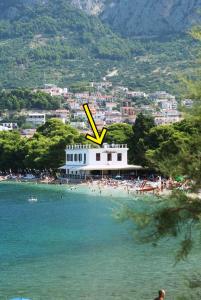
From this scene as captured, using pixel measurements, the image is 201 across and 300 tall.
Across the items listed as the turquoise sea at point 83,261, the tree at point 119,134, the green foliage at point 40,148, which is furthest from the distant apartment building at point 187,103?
the green foliage at point 40,148

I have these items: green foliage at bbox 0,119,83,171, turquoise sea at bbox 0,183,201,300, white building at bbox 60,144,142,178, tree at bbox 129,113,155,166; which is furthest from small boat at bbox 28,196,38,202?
green foliage at bbox 0,119,83,171

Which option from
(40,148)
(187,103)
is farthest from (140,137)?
(187,103)

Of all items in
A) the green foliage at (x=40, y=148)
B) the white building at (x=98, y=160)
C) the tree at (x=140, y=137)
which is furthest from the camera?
the green foliage at (x=40, y=148)

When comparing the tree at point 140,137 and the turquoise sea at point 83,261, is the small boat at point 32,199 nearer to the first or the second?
the turquoise sea at point 83,261

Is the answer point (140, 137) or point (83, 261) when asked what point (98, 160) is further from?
point (83, 261)

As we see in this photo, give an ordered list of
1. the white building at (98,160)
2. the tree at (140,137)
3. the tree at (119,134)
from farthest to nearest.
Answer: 1. the tree at (119,134)
2. the white building at (98,160)
3. the tree at (140,137)

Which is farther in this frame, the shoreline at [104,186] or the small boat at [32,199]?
the shoreline at [104,186]
